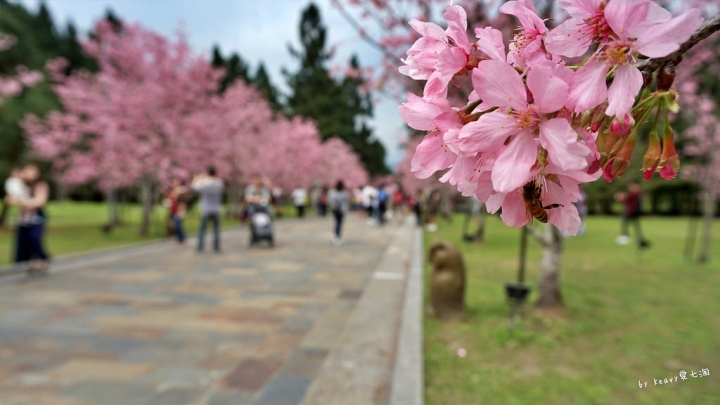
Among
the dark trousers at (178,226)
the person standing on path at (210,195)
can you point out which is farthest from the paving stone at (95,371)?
the dark trousers at (178,226)

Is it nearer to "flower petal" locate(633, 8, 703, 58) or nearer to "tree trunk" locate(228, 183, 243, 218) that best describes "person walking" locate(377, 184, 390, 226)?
"tree trunk" locate(228, 183, 243, 218)

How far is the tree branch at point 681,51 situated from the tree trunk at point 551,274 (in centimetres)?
512

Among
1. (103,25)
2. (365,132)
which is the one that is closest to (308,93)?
(365,132)

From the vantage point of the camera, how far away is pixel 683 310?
5.73 meters

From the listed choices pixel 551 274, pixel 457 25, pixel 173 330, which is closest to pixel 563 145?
pixel 457 25

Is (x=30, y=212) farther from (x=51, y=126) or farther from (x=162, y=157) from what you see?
(x=51, y=126)

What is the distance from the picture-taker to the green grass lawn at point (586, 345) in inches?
133

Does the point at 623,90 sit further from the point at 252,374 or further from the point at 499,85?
the point at 252,374

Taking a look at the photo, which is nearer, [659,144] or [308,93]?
[659,144]

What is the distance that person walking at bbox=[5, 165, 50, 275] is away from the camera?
7207 millimetres

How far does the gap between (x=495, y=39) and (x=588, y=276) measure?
8.45 metres

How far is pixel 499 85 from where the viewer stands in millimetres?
592

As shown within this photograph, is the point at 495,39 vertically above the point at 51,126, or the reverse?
the point at 51,126

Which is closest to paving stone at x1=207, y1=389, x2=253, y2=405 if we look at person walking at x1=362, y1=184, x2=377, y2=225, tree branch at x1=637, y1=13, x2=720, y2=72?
tree branch at x1=637, y1=13, x2=720, y2=72
